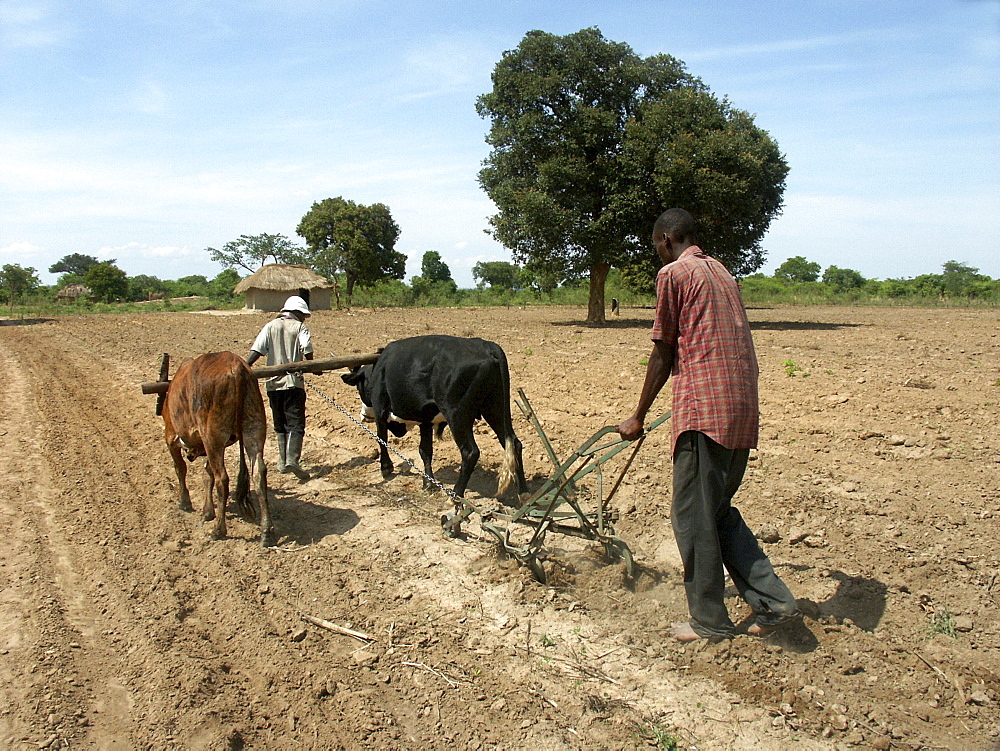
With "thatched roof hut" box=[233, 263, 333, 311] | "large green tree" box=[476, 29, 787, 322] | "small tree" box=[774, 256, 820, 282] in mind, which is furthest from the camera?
"small tree" box=[774, 256, 820, 282]

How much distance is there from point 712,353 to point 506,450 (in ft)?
8.84

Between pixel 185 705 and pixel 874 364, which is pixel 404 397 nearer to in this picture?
pixel 185 705

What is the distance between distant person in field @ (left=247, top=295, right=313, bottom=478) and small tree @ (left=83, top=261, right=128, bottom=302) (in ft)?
196

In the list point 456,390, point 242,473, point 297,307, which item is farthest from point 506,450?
point 297,307

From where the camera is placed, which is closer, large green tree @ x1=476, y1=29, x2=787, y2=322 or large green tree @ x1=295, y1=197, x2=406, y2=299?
large green tree @ x1=476, y1=29, x2=787, y2=322

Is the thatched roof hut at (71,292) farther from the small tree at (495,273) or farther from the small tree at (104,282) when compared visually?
the small tree at (495,273)

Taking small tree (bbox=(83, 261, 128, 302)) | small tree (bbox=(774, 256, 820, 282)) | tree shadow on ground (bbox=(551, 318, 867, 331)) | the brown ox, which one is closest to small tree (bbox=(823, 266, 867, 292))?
small tree (bbox=(774, 256, 820, 282))

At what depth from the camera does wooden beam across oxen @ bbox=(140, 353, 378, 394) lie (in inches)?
254

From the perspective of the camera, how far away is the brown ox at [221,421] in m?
5.71

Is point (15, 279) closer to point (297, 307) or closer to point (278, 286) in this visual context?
point (278, 286)

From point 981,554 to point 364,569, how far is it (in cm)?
407

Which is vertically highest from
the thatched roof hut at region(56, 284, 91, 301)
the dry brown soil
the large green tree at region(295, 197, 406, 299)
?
the large green tree at region(295, 197, 406, 299)

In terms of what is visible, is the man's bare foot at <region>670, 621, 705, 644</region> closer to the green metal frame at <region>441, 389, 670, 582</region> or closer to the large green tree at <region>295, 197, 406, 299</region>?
the green metal frame at <region>441, 389, 670, 582</region>

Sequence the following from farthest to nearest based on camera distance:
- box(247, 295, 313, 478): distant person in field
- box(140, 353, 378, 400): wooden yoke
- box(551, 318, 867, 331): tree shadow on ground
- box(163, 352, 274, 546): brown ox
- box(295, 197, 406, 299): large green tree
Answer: box(295, 197, 406, 299): large green tree < box(551, 318, 867, 331): tree shadow on ground < box(247, 295, 313, 478): distant person in field < box(140, 353, 378, 400): wooden yoke < box(163, 352, 274, 546): brown ox
